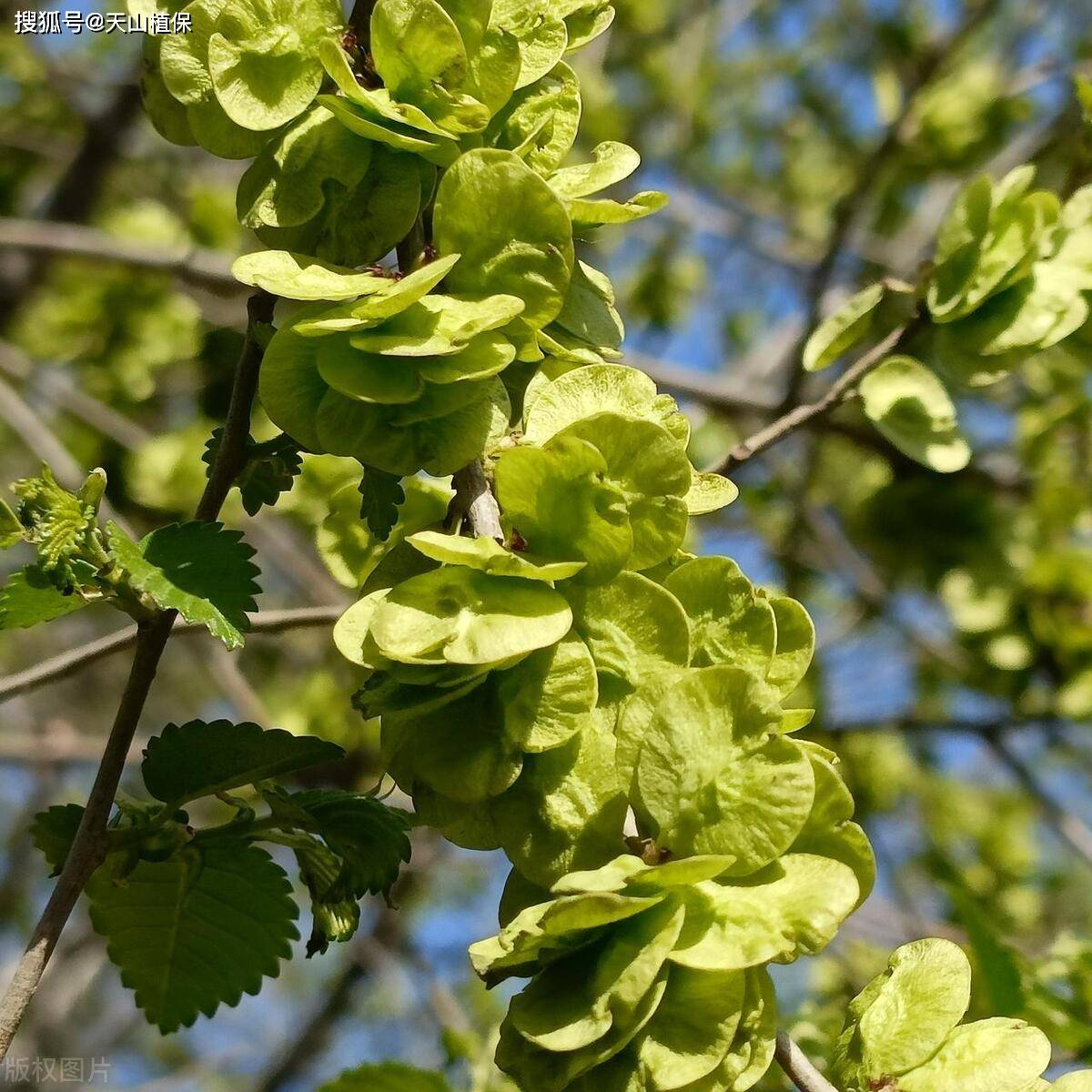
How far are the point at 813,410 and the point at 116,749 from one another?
2.07 feet

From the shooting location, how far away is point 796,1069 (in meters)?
0.59

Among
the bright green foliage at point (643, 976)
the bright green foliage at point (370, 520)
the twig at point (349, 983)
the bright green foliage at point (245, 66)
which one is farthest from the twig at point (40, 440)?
the twig at point (349, 983)

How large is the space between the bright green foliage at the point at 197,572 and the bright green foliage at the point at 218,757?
0.23 feet

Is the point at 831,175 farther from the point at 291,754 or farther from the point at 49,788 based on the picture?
the point at 291,754

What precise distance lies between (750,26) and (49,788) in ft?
11.0

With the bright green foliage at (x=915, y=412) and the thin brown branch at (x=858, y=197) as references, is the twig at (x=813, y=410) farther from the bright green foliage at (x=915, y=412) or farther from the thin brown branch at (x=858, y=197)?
the thin brown branch at (x=858, y=197)

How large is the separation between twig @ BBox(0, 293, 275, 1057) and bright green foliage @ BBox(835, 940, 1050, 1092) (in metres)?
0.43

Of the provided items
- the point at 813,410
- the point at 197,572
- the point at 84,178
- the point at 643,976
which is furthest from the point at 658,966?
the point at 84,178

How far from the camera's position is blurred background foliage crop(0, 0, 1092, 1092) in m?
1.72

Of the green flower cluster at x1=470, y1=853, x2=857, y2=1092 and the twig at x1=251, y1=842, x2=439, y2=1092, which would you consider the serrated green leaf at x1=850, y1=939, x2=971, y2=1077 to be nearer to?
the green flower cluster at x1=470, y1=853, x2=857, y2=1092

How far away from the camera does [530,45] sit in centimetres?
70

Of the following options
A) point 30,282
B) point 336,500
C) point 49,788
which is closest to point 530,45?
point 336,500

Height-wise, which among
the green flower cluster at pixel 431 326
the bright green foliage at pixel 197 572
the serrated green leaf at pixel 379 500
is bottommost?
the bright green foliage at pixel 197 572

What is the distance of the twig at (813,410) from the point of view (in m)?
0.99
